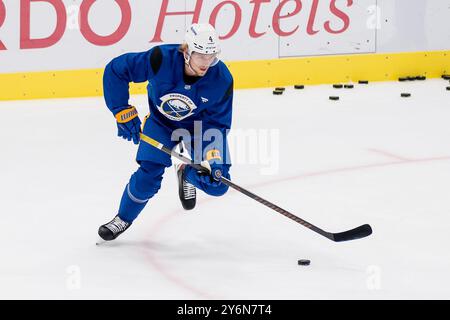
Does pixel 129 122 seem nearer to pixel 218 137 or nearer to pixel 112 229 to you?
pixel 218 137

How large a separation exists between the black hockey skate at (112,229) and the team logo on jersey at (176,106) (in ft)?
1.78

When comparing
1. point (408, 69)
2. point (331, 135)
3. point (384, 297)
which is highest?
point (408, 69)

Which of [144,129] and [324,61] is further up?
[324,61]

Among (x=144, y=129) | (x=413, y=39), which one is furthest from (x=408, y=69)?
(x=144, y=129)

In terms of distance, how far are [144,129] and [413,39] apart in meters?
4.93

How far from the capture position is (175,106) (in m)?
3.86

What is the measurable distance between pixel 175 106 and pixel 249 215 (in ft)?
2.88

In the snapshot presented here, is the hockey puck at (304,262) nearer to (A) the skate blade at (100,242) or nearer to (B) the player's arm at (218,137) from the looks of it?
(B) the player's arm at (218,137)

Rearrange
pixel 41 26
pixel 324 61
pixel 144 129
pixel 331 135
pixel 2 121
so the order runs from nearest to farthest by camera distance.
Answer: pixel 144 129 → pixel 331 135 → pixel 2 121 → pixel 41 26 → pixel 324 61

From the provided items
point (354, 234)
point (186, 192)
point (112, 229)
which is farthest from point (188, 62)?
point (354, 234)

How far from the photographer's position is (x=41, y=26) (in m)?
7.33

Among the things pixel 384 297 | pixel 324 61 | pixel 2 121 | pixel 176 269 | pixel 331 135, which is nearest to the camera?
pixel 384 297

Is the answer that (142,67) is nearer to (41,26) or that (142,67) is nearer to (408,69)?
(41,26)

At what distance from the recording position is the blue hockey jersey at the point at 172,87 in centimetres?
377
